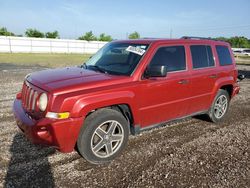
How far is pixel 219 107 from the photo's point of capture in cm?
623

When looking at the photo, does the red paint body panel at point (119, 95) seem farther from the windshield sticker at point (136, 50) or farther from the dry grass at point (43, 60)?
the dry grass at point (43, 60)

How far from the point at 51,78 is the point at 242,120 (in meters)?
4.86

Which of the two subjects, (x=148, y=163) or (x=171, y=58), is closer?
(x=148, y=163)

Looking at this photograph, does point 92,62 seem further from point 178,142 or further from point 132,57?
point 178,142

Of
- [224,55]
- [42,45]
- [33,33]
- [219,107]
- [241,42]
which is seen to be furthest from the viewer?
[241,42]

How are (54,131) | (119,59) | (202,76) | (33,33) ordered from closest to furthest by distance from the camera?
(54,131)
(119,59)
(202,76)
(33,33)

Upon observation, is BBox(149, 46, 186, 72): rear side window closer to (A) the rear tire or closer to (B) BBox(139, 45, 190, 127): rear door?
(B) BBox(139, 45, 190, 127): rear door

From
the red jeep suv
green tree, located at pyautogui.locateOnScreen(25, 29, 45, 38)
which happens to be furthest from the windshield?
green tree, located at pyautogui.locateOnScreen(25, 29, 45, 38)

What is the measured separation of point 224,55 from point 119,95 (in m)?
3.37

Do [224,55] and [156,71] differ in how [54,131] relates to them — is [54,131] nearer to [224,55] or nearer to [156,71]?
[156,71]

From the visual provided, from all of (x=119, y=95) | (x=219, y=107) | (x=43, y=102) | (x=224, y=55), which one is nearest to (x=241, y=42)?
(x=224, y=55)

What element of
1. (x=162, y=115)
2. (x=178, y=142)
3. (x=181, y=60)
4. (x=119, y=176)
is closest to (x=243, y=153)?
(x=178, y=142)

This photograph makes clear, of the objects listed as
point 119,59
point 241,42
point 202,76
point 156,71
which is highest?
point 241,42

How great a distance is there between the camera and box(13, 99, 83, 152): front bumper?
3.45m
